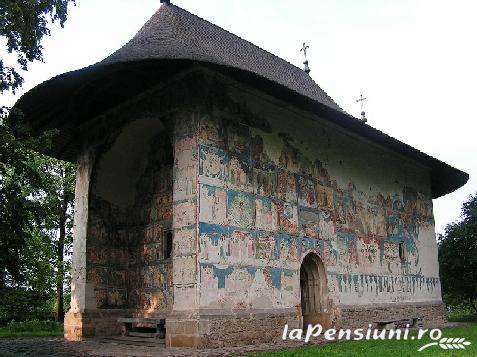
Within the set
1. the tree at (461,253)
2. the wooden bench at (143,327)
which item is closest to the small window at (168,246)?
the wooden bench at (143,327)

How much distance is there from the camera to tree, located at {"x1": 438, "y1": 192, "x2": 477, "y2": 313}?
720 inches

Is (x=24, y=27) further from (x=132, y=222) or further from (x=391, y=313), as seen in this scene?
(x=391, y=313)

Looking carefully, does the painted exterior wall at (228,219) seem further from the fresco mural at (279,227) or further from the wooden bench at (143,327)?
the wooden bench at (143,327)

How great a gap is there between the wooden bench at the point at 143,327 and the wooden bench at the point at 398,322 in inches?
223

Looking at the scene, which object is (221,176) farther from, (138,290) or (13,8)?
(13,8)

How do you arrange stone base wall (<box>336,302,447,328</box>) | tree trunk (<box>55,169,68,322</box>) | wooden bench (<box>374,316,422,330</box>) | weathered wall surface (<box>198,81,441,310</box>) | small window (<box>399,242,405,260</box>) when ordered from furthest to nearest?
tree trunk (<box>55,169,68,322</box>) → small window (<box>399,242,405,260</box>) → wooden bench (<box>374,316,422,330</box>) → stone base wall (<box>336,302,447,328</box>) → weathered wall surface (<box>198,81,441,310</box>)

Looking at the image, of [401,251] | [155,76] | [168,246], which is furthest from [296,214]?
[401,251]

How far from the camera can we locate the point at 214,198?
965 cm

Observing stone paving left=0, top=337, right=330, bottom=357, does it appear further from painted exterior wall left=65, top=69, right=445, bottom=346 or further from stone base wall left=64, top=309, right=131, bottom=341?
stone base wall left=64, top=309, right=131, bottom=341

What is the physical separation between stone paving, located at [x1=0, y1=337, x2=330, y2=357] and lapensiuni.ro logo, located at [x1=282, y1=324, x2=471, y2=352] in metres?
0.73

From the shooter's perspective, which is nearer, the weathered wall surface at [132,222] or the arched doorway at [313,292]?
the weathered wall surface at [132,222]

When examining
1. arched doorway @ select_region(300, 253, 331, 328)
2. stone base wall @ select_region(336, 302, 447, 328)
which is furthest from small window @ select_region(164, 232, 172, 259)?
stone base wall @ select_region(336, 302, 447, 328)

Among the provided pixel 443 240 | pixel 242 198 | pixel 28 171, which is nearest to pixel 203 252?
pixel 242 198

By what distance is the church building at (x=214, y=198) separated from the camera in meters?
9.45
